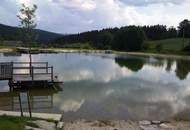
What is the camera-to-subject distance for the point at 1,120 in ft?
34.8

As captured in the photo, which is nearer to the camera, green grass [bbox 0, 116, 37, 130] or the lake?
green grass [bbox 0, 116, 37, 130]

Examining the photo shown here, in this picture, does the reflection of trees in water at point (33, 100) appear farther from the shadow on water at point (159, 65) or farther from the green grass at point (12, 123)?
the shadow on water at point (159, 65)

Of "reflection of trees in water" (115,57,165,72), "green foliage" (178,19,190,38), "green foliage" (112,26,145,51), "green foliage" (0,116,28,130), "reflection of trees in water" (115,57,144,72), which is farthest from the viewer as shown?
"green foliage" (178,19,190,38)

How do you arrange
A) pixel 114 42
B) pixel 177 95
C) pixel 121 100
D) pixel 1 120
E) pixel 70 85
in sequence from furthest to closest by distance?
pixel 114 42
pixel 70 85
pixel 177 95
pixel 121 100
pixel 1 120

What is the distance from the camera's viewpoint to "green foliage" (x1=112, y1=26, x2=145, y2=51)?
373 feet

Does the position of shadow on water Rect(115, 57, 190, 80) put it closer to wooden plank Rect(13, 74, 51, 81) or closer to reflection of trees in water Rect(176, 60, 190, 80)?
reflection of trees in water Rect(176, 60, 190, 80)

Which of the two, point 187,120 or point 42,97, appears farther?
point 42,97

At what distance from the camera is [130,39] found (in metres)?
114

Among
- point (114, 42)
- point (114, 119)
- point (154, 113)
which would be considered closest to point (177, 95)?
point (154, 113)

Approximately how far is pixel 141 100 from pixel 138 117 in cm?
457

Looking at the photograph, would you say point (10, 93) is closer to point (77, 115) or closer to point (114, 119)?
point (77, 115)

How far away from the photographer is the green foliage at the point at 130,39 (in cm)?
11362

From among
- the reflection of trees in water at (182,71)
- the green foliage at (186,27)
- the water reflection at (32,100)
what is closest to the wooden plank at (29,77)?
the water reflection at (32,100)

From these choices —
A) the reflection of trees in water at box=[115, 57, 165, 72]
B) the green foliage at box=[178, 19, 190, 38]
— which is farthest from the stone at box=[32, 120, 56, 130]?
the green foliage at box=[178, 19, 190, 38]
